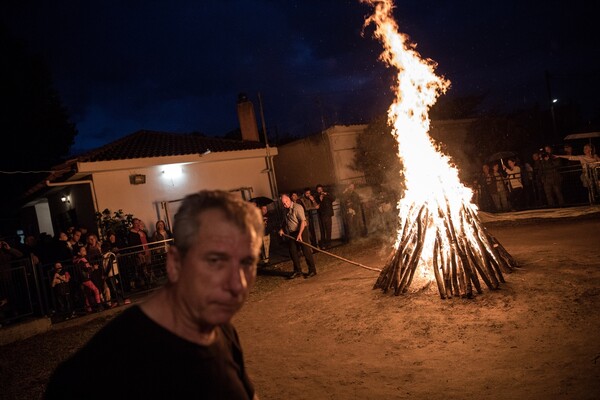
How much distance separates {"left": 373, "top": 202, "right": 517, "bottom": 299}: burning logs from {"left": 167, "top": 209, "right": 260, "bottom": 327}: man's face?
6255 millimetres

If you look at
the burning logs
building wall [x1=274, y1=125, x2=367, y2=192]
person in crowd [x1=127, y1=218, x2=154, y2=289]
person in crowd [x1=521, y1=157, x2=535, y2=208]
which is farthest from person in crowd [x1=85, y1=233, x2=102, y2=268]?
person in crowd [x1=521, y1=157, x2=535, y2=208]

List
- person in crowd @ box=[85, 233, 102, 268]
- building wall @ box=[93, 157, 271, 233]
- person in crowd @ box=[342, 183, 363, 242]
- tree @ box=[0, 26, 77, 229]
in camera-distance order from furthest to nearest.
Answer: tree @ box=[0, 26, 77, 229]
person in crowd @ box=[342, 183, 363, 242]
building wall @ box=[93, 157, 271, 233]
person in crowd @ box=[85, 233, 102, 268]

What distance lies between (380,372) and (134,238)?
27.6ft

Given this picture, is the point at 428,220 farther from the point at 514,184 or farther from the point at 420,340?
the point at 514,184

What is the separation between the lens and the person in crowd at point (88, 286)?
9.60 metres

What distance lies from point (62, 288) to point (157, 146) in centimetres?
890

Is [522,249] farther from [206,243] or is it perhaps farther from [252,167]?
[252,167]

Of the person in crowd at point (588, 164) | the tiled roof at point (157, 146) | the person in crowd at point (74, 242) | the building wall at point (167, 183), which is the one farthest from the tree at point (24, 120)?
the person in crowd at point (588, 164)

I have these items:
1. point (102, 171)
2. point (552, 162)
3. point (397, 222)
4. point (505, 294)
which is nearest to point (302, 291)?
point (505, 294)

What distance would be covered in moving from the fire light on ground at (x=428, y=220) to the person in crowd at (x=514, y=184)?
24.6 feet

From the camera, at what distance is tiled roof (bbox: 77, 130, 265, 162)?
1491cm

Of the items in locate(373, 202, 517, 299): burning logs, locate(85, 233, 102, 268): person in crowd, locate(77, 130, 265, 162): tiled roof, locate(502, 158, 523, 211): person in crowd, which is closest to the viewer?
locate(373, 202, 517, 299): burning logs

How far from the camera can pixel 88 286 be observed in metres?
9.58

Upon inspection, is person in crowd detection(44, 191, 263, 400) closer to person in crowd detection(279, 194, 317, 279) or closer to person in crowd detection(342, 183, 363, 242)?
person in crowd detection(279, 194, 317, 279)
